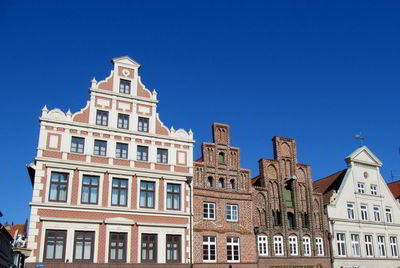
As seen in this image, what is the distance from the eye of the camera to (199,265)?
31266mm

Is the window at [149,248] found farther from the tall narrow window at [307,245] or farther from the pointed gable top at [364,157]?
the pointed gable top at [364,157]

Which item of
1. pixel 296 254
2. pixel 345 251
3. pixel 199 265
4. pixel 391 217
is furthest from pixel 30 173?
pixel 391 217

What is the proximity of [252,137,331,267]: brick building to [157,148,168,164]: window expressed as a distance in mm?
8098

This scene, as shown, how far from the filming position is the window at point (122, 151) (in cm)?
3164

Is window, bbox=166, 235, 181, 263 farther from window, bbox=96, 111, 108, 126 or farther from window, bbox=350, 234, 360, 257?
window, bbox=350, 234, 360, 257

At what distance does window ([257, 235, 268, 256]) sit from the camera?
34.4 meters

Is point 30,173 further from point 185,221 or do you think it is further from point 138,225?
point 185,221

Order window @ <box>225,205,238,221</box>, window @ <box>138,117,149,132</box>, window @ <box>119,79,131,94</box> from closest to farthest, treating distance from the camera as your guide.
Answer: window @ <box>138,117,149,132</box> → window @ <box>119,79,131,94</box> → window @ <box>225,205,238,221</box>

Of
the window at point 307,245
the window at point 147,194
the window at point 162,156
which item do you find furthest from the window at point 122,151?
the window at point 307,245

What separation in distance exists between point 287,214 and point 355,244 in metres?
7.75

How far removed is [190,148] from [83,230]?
33.8 feet

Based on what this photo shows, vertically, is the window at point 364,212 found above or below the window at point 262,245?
above

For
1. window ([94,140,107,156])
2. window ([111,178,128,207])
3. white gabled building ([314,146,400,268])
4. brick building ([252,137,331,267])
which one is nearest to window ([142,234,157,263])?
window ([111,178,128,207])

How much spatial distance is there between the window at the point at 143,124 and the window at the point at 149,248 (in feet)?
25.9
